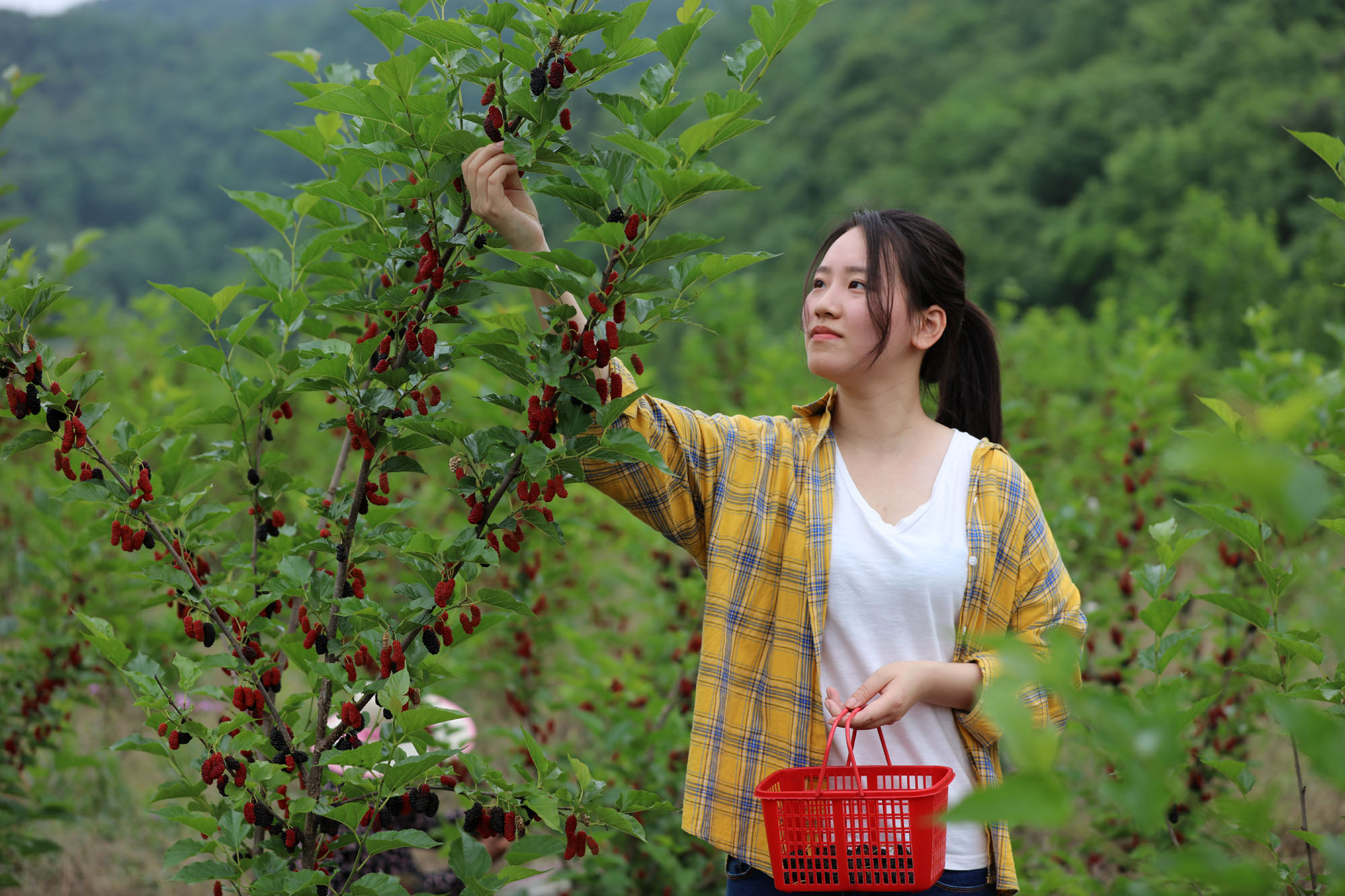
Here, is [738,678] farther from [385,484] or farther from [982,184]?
[982,184]

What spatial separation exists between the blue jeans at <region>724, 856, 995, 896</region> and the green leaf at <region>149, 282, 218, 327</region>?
4.15 ft

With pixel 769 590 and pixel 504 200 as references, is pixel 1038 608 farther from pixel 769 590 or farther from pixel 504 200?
pixel 504 200

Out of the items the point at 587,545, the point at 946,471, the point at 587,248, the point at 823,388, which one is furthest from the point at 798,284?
the point at 946,471

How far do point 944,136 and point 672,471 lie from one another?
1334 inches

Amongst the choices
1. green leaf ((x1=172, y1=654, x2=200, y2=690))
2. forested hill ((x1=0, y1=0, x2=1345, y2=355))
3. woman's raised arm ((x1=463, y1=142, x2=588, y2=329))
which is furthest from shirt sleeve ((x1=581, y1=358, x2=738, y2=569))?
forested hill ((x1=0, y1=0, x2=1345, y2=355))

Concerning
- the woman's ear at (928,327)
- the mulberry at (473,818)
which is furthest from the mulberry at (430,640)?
the woman's ear at (928,327)

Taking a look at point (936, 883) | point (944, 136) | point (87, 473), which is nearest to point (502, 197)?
point (87, 473)

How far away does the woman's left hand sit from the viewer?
147 cm

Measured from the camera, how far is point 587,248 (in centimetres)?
1413

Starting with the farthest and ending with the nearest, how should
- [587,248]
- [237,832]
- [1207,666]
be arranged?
[587,248], [1207,666], [237,832]

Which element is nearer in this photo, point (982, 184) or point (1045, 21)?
point (982, 184)

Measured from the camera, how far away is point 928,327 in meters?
1.84

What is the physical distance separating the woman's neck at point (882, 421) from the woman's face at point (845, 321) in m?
0.06

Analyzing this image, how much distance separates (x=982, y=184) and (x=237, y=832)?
3151cm
